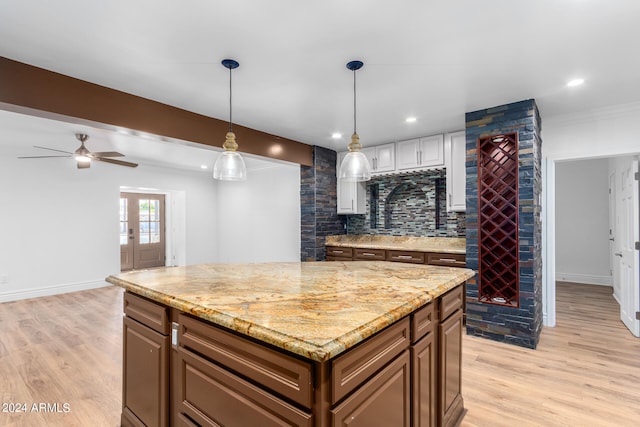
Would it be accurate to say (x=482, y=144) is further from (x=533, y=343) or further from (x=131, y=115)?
(x=131, y=115)

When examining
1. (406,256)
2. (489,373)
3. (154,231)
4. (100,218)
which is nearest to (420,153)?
(406,256)

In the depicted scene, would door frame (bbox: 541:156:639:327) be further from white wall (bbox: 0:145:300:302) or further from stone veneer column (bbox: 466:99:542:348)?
white wall (bbox: 0:145:300:302)

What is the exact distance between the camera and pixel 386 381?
1271 mm

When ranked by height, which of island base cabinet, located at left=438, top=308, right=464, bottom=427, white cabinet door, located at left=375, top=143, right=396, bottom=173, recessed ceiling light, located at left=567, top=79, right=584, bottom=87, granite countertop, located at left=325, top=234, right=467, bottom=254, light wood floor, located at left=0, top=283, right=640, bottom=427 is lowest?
light wood floor, located at left=0, top=283, right=640, bottom=427

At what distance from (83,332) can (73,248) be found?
8.52ft

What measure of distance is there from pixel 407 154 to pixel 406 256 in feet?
4.56

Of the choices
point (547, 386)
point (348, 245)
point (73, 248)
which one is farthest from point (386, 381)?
point (73, 248)

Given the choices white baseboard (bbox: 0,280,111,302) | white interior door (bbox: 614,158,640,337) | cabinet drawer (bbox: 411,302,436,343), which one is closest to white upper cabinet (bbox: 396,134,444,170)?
white interior door (bbox: 614,158,640,337)

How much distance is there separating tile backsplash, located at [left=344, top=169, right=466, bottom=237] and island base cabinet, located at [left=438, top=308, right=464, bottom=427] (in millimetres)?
2637

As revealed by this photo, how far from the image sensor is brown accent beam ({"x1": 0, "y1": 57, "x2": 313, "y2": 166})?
7.38 ft

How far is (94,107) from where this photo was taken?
8.53 ft

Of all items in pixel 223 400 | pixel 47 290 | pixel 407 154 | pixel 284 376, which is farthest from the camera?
pixel 47 290

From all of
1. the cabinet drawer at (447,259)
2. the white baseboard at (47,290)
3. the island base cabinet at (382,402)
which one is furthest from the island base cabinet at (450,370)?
the white baseboard at (47,290)

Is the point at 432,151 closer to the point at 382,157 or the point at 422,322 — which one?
the point at 382,157
